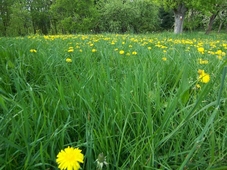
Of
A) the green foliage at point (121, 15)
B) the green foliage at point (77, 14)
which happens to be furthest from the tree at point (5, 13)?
the green foliage at point (121, 15)

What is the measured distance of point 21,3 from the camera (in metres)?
21.2

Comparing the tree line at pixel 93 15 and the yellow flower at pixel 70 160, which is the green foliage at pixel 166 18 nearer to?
the tree line at pixel 93 15

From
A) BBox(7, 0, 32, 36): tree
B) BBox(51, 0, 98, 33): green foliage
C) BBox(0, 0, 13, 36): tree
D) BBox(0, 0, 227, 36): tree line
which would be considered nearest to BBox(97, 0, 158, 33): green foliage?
BBox(0, 0, 227, 36): tree line

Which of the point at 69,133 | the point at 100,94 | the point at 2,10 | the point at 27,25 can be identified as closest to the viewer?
the point at 69,133

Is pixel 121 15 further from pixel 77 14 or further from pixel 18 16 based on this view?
pixel 18 16

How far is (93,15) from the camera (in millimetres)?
17703

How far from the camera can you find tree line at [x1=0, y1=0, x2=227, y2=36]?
47.2ft

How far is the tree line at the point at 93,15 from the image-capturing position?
1439 centimetres

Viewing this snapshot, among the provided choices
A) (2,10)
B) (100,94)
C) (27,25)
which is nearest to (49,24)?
(27,25)

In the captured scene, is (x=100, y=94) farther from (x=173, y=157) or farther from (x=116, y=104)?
(x=173, y=157)

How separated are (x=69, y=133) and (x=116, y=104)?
0.24 m

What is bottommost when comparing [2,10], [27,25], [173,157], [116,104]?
[173,157]

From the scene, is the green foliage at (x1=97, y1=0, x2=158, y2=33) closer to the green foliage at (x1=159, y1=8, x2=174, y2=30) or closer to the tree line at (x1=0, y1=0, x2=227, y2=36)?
the tree line at (x1=0, y1=0, x2=227, y2=36)

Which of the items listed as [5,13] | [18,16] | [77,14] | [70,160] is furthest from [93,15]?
[70,160]
